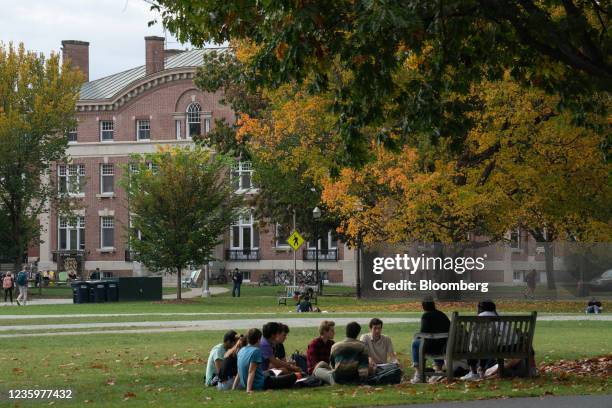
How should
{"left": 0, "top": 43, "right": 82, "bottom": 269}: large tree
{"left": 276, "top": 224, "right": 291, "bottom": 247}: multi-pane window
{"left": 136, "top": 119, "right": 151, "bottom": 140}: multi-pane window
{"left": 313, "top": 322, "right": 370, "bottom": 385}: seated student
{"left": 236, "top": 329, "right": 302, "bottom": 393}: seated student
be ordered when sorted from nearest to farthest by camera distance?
1. {"left": 236, "top": 329, "right": 302, "bottom": 393}: seated student
2. {"left": 313, "top": 322, "right": 370, "bottom": 385}: seated student
3. {"left": 0, "top": 43, "right": 82, "bottom": 269}: large tree
4. {"left": 276, "top": 224, "right": 291, "bottom": 247}: multi-pane window
5. {"left": 136, "top": 119, "right": 151, "bottom": 140}: multi-pane window

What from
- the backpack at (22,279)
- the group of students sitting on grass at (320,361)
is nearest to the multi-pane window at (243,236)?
the backpack at (22,279)

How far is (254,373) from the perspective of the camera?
1639cm

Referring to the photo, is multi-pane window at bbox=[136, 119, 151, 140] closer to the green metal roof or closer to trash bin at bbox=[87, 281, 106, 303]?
the green metal roof

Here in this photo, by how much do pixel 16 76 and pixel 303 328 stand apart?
40.0 meters

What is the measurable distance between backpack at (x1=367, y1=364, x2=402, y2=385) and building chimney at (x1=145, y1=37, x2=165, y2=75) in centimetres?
6949

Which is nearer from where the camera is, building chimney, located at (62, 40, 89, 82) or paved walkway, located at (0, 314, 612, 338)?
paved walkway, located at (0, 314, 612, 338)

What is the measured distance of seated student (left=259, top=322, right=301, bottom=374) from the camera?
55.8 feet

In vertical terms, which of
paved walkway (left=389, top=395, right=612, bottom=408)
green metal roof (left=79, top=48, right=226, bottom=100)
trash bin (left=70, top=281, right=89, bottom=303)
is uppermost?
green metal roof (left=79, top=48, right=226, bottom=100)

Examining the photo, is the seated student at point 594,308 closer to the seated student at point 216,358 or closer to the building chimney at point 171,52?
the seated student at point 216,358

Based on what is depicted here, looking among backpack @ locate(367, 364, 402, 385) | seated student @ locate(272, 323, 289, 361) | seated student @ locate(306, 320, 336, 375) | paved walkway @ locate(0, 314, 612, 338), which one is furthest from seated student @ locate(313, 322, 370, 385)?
A: paved walkway @ locate(0, 314, 612, 338)

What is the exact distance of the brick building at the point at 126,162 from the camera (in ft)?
270

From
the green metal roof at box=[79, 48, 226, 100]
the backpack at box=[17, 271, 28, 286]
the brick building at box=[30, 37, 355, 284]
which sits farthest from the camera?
the green metal roof at box=[79, 48, 226, 100]

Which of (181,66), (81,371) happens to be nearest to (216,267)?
(181,66)

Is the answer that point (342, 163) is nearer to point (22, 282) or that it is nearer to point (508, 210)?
point (508, 210)
